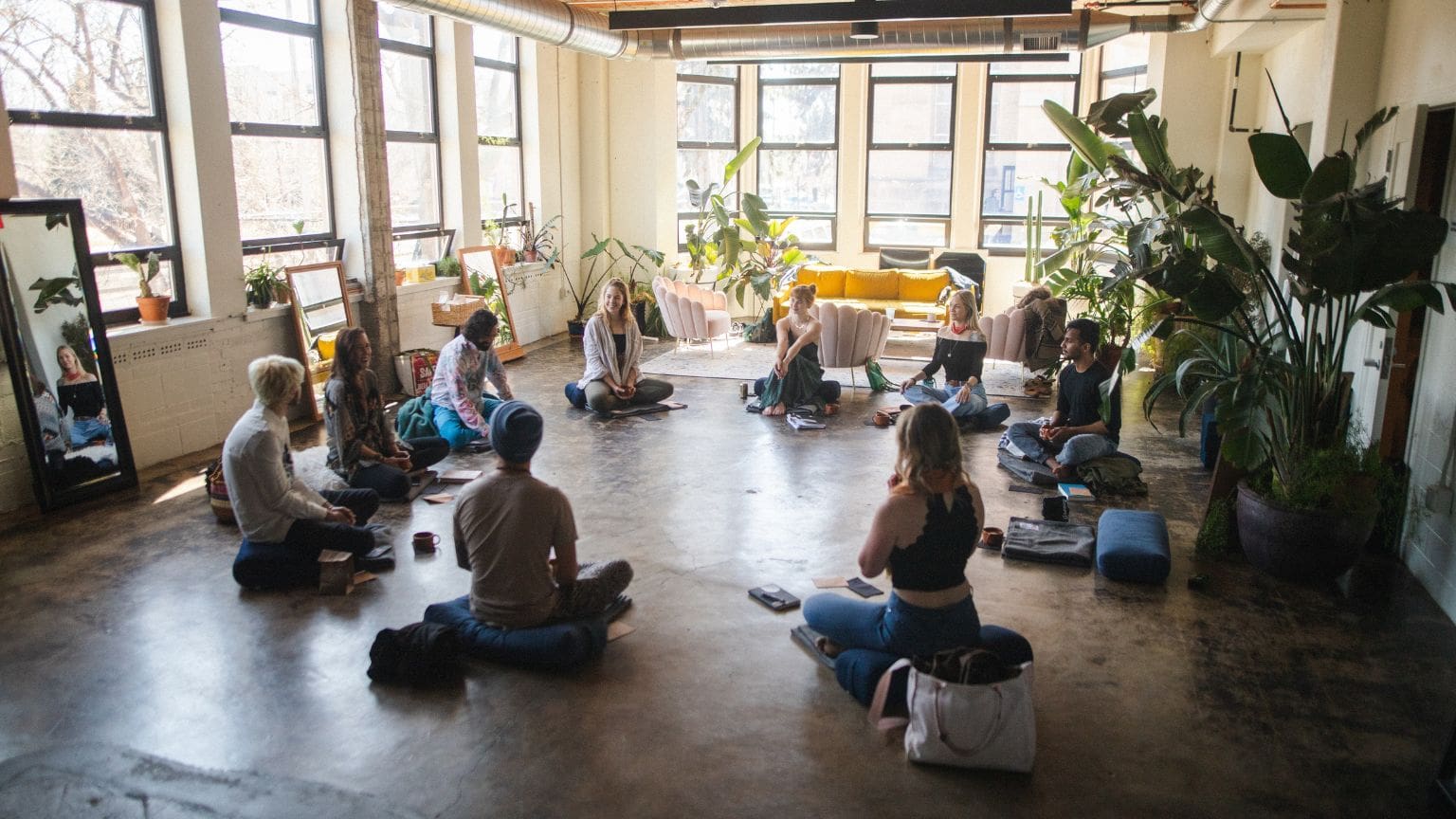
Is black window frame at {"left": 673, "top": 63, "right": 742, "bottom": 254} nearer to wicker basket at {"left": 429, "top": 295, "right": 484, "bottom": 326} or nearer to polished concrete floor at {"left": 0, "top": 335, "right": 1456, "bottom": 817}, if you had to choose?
wicker basket at {"left": 429, "top": 295, "right": 484, "bottom": 326}

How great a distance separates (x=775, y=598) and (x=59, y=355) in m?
4.85

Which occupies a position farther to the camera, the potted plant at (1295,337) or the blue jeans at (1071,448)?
the blue jeans at (1071,448)

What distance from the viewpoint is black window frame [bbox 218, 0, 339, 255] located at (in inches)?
354

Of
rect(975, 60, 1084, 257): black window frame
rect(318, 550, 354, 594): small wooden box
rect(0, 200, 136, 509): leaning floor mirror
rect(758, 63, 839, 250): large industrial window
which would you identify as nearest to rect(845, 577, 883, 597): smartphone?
rect(318, 550, 354, 594): small wooden box

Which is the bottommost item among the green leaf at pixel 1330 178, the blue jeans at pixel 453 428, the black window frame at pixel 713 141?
the blue jeans at pixel 453 428

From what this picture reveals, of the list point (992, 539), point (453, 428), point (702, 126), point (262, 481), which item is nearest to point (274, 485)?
point (262, 481)

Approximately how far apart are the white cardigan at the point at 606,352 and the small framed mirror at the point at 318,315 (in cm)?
212

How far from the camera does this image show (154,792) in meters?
3.75

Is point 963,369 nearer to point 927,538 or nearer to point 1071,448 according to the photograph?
point 1071,448

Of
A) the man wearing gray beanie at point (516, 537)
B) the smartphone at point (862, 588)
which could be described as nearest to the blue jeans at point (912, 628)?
the smartphone at point (862, 588)

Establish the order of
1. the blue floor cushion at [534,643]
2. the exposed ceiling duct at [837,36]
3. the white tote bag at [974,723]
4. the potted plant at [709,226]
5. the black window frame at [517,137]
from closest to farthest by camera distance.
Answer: the white tote bag at [974,723] < the blue floor cushion at [534,643] < the exposed ceiling duct at [837,36] < the black window frame at [517,137] < the potted plant at [709,226]

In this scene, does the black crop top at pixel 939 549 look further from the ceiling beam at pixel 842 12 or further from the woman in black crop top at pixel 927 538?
the ceiling beam at pixel 842 12

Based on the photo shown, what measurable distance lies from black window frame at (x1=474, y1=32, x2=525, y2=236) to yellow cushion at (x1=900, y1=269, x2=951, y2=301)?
16.1 ft

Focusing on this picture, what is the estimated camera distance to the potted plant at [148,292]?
7.68m
